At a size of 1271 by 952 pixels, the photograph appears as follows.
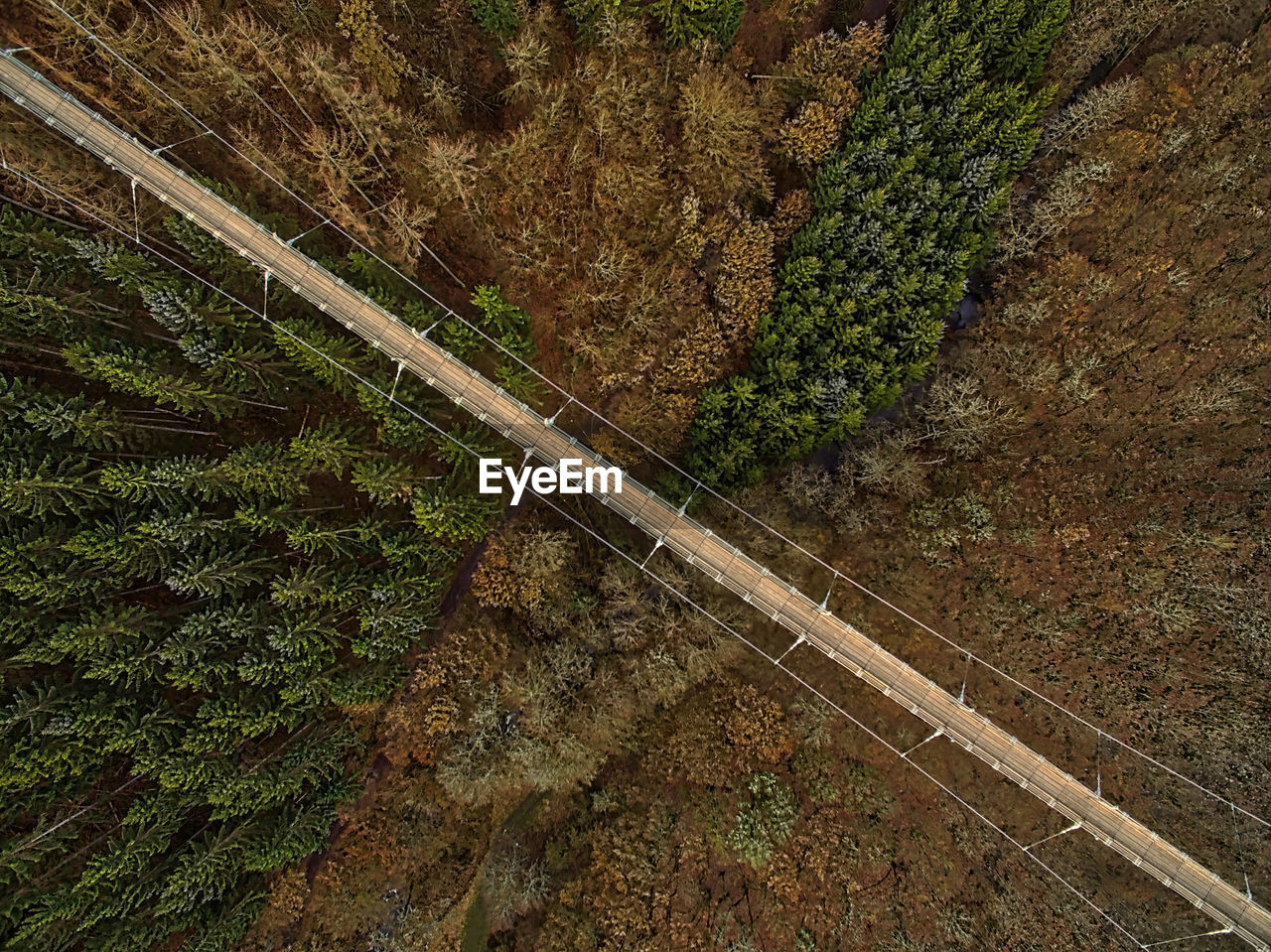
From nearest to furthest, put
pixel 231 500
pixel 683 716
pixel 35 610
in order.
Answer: pixel 35 610 → pixel 231 500 → pixel 683 716

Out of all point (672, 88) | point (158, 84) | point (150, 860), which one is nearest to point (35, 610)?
point (150, 860)

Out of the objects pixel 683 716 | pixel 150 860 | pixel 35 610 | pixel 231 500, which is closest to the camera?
pixel 35 610

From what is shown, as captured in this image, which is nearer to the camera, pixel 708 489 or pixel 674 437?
pixel 708 489

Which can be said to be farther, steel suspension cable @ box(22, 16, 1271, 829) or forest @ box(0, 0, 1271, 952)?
steel suspension cable @ box(22, 16, 1271, 829)

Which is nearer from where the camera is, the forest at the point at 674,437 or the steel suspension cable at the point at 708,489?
the forest at the point at 674,437

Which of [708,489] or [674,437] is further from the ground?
[674,437]

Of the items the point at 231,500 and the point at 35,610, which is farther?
the point at 231,500

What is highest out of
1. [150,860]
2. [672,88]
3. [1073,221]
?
[1073,221]

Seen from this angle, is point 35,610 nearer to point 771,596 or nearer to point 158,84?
point 158,84
